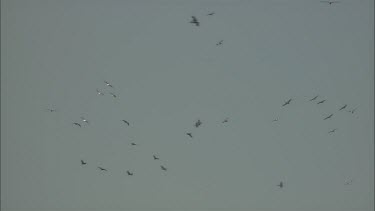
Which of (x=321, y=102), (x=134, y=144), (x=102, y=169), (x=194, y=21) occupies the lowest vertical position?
(x=102, y=169)

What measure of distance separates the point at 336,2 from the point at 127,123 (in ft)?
61.4

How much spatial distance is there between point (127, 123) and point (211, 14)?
1297 cm

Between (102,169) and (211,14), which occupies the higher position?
(211,14)

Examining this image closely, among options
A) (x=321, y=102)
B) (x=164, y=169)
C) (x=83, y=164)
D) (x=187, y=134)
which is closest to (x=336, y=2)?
(x=321, y=102)

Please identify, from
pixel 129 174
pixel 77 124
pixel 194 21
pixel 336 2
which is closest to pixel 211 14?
pixel 194 21

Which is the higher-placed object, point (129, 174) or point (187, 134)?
point (187, 134)

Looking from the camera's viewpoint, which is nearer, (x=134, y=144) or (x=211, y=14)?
(x=211, y=14)

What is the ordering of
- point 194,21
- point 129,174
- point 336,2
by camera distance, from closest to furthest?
point 194,21 → point 336,2 → point 129,174

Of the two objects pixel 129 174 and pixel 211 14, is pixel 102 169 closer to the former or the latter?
pixel 129 174

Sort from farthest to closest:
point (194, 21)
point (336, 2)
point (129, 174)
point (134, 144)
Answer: point (129, 174)
point (134, 144)
point (336, 2)
point (194, 21)

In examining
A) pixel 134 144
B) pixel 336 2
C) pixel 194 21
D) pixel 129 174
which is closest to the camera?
pixel 194 21

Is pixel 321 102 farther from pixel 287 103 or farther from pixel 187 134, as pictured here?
pixel 187 134

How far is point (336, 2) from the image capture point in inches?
2322

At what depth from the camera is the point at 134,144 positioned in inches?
2511
